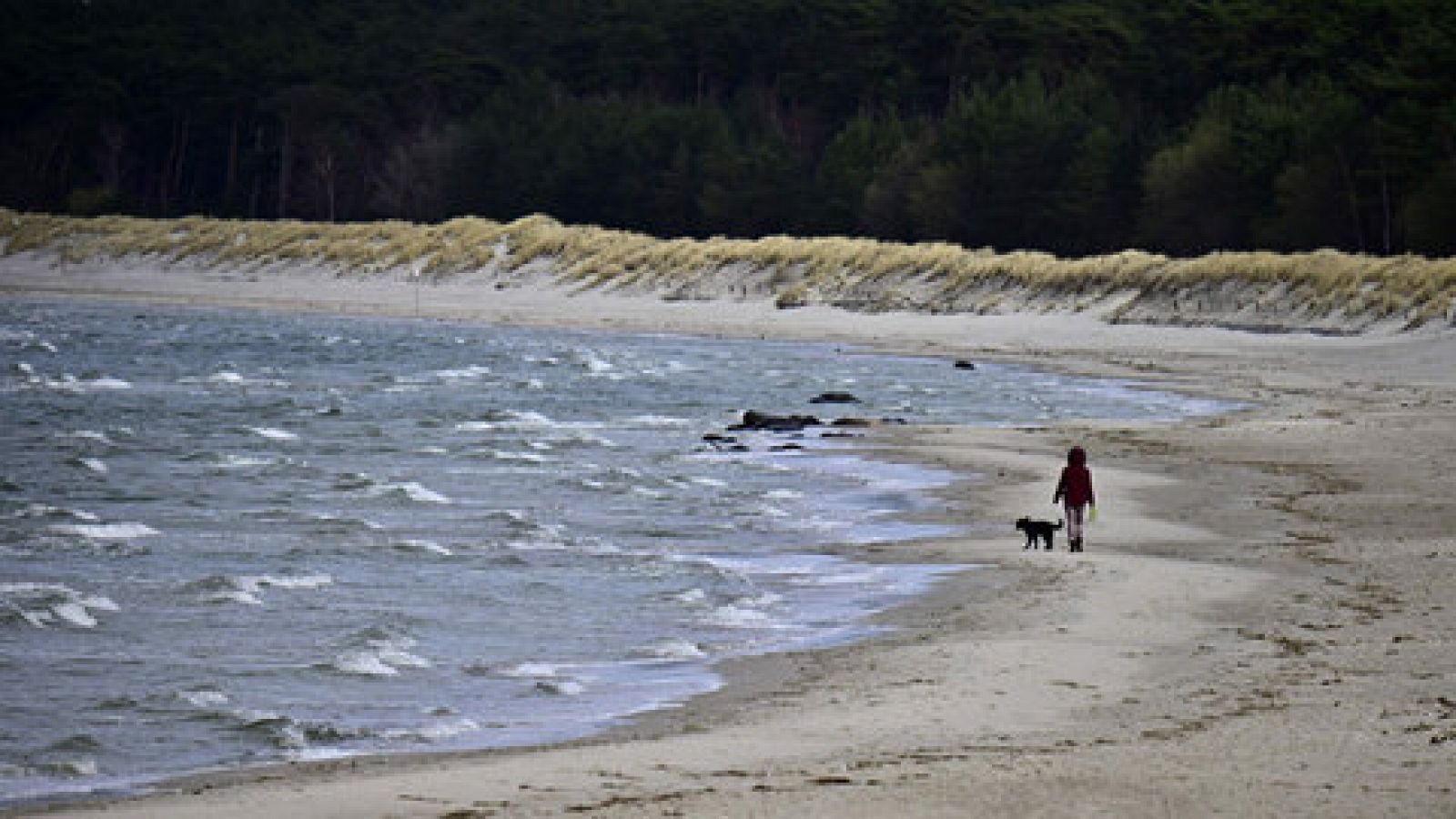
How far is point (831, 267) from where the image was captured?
63156mm

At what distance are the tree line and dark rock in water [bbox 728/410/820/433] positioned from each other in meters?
30.6

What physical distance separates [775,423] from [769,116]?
218 ft

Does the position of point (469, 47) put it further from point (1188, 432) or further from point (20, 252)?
point (1188, 432)

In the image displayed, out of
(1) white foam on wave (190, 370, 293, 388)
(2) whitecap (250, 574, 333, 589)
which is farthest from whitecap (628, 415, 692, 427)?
(2) whitecap (250, 574, 333, 589)

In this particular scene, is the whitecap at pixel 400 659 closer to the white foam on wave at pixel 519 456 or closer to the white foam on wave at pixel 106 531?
the white foam on wave at pixel 106 531

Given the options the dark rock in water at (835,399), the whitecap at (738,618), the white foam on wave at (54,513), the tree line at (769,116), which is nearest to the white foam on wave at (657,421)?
the dark rock in water at (835,399)

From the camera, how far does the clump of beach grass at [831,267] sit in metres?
49.4

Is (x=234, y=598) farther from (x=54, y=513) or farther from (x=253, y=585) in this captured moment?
(x=54, y=513)

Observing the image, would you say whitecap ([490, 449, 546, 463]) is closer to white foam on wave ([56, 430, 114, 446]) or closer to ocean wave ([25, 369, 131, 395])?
white foam on wave ([56, 430, 114, 446])

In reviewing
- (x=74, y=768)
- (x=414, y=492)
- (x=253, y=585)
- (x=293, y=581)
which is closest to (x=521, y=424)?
(x=414, y=492)

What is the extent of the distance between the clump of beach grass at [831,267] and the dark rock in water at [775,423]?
60.7 feet

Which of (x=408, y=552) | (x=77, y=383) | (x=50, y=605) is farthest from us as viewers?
(x=77, y=383)

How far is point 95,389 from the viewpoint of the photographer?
39.5 m

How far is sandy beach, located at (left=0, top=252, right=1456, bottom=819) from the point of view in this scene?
9328 millimetres
